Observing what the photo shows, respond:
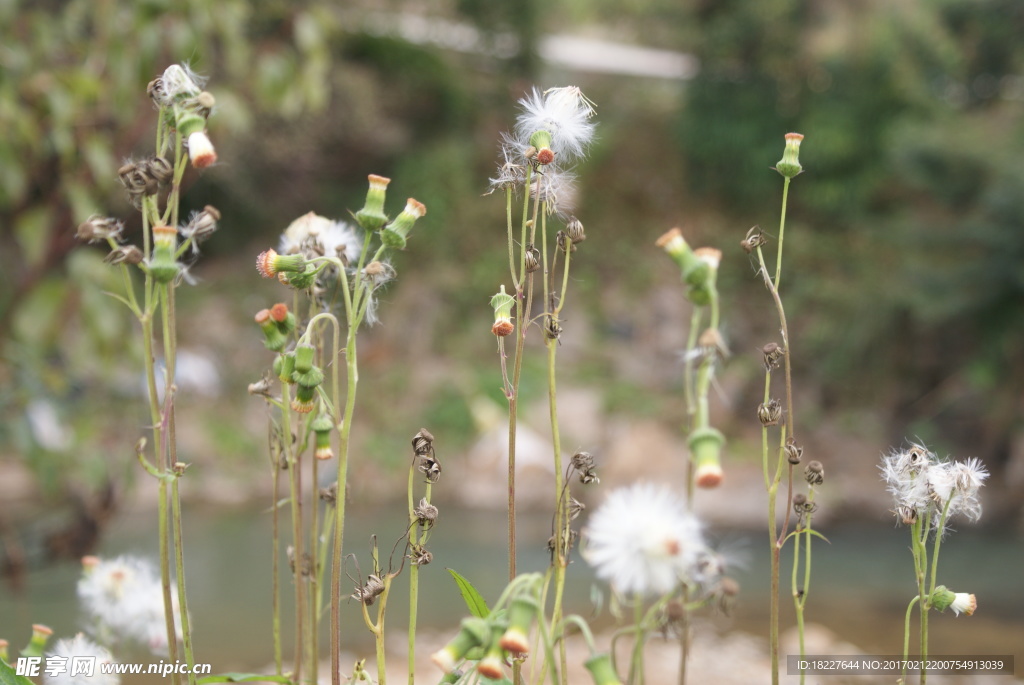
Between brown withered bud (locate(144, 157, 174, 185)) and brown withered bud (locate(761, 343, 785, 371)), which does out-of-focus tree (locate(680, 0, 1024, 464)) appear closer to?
brown withered bud (locate(761, 343, 785, 371))

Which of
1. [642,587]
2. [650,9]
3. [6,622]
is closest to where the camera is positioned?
[642,587]

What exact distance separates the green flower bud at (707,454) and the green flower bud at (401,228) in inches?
13.7

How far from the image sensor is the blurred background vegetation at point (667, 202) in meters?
5.91

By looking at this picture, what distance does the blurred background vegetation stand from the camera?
19.4 feet

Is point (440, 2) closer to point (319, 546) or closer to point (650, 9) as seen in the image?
point (650, 9)

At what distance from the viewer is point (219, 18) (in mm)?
3047

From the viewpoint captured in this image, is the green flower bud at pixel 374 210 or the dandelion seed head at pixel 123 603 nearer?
the green flower bud at pixel 374 210

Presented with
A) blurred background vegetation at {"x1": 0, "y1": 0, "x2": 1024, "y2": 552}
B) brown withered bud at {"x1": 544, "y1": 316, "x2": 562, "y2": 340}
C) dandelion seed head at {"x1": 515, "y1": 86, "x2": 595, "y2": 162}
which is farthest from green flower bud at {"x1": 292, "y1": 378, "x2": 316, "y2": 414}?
blurred background vegetation at {"x1": 0, "y1": 0, "x2": 1024, "y2": 552}

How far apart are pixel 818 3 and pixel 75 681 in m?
8.82

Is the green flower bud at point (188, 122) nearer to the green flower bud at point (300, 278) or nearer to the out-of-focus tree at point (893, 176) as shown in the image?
the green flower bud at point (300, 278)

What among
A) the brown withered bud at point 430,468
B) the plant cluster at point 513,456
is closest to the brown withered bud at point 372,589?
the plant cluster at point 513,456

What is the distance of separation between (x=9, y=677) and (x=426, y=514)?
430mm

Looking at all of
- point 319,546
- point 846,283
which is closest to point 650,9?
point 846,283

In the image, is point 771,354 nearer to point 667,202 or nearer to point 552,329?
point 552,329
